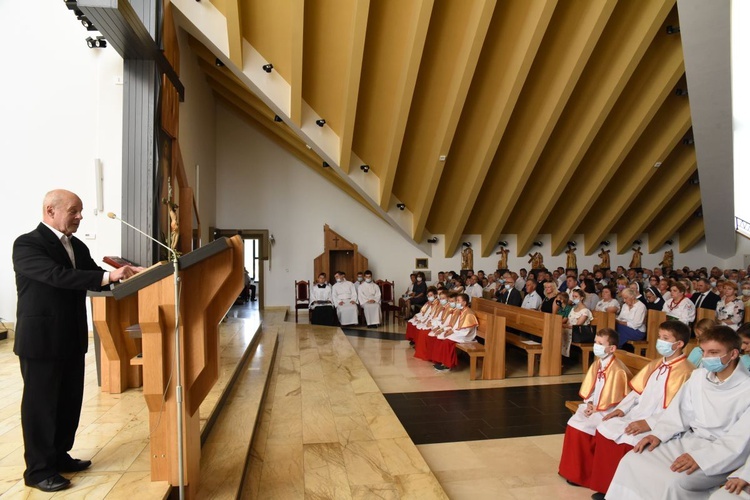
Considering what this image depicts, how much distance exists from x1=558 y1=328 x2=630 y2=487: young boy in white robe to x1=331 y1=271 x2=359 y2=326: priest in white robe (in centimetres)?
738

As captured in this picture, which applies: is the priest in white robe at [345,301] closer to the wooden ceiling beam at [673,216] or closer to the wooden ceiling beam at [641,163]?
the wooden ceiling beam at [641,163]

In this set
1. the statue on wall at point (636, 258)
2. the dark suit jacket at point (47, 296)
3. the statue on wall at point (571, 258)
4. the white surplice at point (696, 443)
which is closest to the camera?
the dark suit jacket at point (47, 296)

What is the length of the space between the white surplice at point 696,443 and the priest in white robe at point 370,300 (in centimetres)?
804

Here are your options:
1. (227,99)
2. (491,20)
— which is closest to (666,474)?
(491,20)

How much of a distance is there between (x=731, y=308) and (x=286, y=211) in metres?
9.36

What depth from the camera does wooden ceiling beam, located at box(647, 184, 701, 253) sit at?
12.2 m

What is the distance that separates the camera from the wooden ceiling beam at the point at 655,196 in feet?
35.5

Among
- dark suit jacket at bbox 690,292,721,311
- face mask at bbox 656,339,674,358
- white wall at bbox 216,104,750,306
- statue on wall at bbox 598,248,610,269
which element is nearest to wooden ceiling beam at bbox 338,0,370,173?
white wall at bbox 216,104,750,306

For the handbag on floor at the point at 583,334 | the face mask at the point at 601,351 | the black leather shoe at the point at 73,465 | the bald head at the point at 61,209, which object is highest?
the bald head at the point at 61,209

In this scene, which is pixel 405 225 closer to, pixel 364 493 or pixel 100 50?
pixel 100 50

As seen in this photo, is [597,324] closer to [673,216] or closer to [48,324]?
[48,324]

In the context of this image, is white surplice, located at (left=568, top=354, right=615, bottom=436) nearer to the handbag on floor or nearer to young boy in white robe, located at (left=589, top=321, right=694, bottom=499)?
young boy in white robe, located at (left=589, top=321, right=694, bottom=499)

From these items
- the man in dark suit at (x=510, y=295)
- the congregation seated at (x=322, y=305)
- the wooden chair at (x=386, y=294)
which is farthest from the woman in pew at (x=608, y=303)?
the congregation seated at (x=322, y=305)

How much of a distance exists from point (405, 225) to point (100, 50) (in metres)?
7.24
